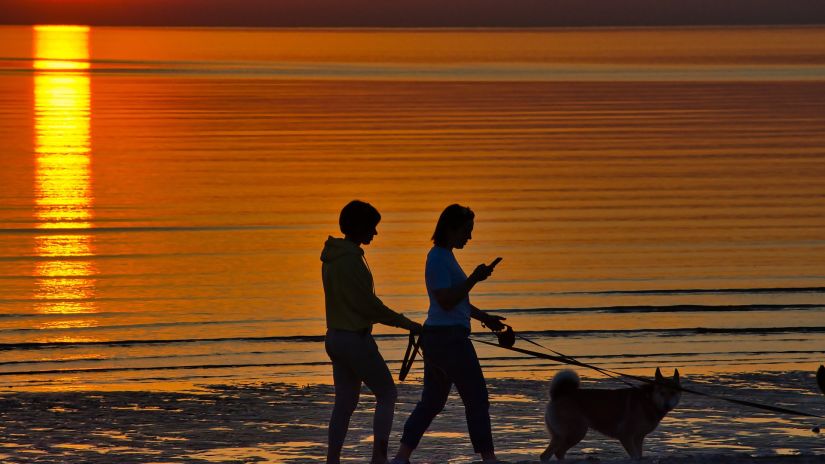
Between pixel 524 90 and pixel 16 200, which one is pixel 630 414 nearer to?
pixel 16 200

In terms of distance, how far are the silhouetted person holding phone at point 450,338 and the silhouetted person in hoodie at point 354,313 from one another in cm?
20

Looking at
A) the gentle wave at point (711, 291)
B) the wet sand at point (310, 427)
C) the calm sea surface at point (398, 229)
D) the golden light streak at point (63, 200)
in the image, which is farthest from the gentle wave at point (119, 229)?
the wet sand at point (310, 427)

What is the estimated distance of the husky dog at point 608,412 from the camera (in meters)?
9.41

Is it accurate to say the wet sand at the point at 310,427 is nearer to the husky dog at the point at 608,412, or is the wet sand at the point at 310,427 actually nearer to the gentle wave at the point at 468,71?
the husky dog at the point at 608,412

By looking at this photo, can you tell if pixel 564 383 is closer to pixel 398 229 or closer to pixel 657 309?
pixel 657 309

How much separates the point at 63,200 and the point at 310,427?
51.2 ft

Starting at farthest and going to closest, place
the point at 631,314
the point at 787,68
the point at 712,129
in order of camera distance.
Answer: the point at 787,68
the point at 712,129
the point at 631,314

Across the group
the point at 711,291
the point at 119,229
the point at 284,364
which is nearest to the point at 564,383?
the point at 284,364

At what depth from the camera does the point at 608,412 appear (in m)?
9.49

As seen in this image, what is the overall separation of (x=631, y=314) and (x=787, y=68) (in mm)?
71575

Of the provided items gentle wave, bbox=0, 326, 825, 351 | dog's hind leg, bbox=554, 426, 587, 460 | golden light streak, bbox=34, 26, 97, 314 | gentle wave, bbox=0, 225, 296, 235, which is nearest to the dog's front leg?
dog's hind leg, bbox=554, 426, 587, 460

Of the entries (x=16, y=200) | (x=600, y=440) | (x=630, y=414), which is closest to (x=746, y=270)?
(x=600, y=440)

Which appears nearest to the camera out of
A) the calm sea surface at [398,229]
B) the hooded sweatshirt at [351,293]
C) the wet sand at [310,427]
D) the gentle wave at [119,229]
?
the hooded sweatshirt at [351,293]

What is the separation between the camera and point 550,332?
14.5 meters
